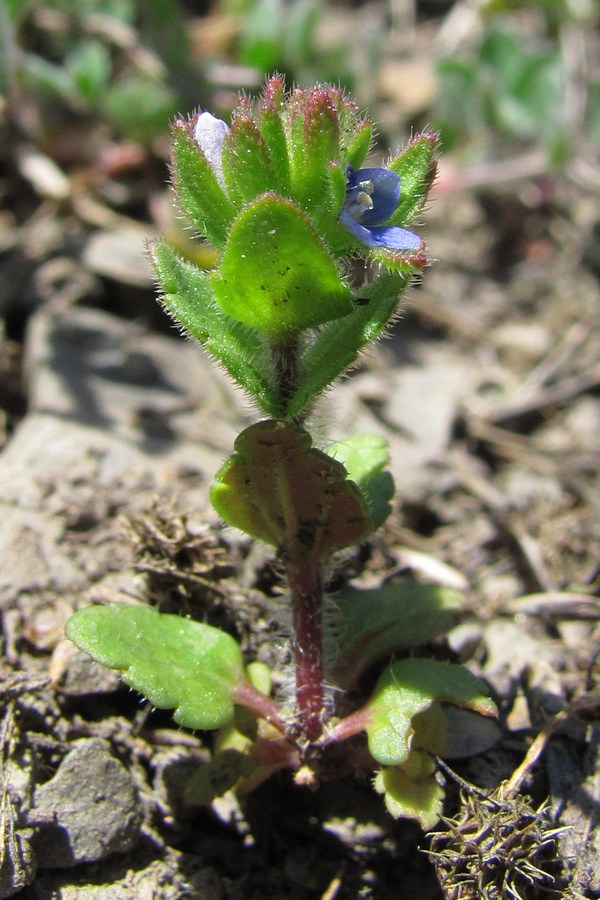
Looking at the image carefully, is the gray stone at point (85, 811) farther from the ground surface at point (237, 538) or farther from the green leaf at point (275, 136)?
the green leaf at point (275, 136)

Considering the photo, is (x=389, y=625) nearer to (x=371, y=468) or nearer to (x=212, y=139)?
(x=371, y=468)

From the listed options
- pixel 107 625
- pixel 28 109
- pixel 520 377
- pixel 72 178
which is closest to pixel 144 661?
pixel 107 625

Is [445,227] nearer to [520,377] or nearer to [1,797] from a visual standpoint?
[520,377]

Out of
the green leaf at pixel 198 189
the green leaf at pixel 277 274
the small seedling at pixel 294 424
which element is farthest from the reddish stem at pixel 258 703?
the green leaf at pixel 198 189

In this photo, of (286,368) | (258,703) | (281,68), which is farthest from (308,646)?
(281,68)

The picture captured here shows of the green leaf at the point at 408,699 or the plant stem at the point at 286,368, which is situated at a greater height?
the plant stem at the point at 286,368
